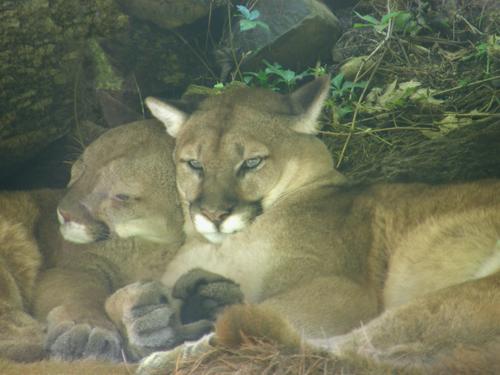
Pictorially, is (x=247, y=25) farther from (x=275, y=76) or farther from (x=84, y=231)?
(x=84, y=231)

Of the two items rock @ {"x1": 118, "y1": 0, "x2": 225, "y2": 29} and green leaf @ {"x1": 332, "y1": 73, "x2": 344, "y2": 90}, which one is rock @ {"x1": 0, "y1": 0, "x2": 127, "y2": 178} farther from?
green leaf @ {"x1": 332, "y1": 73, "x2": 344, "y2": 90}

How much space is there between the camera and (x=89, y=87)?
13.5 feet

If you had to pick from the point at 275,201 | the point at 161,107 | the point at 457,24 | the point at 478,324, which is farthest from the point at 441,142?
the point at 161,107

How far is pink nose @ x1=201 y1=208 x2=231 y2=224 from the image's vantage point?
3.98 meters

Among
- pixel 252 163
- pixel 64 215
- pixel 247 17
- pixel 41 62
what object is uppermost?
pixel 247 17

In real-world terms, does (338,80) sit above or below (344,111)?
above

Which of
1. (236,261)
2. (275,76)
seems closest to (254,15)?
(275,76)

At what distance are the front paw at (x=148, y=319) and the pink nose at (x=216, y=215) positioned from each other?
48cm

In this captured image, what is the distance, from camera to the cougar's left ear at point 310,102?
4215 millimetres

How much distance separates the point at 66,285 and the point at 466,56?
8.49ft

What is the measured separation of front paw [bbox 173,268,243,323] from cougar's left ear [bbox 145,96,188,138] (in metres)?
0.90

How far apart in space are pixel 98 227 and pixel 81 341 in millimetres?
741

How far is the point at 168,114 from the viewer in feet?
14.7

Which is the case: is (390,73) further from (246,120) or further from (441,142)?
(246,120)
